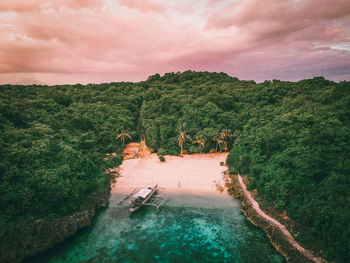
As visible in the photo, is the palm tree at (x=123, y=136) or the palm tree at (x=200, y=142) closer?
the palm tree at (x=200, y=142)

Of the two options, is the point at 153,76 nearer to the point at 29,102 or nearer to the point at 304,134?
the point at 29,102

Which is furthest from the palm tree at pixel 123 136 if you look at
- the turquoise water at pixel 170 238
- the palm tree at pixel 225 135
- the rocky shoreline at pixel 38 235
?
the rocky shoreline at pixel 38 235

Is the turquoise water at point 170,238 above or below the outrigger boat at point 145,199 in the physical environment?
below

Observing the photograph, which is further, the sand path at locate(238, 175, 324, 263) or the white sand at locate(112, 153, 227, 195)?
the white sand at locate(112, 153, 227, 195)

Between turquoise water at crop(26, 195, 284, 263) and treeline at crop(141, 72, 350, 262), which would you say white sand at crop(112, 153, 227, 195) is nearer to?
treeline at crop(141, 72, 350, 262)

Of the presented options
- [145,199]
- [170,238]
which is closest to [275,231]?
[170,238]

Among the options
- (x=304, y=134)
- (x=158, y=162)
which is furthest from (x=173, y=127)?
(x=304, y=134)

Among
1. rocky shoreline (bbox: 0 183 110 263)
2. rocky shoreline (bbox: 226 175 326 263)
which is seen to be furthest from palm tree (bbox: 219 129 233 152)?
rocky shoreline (bbox: 0 183 110 263)

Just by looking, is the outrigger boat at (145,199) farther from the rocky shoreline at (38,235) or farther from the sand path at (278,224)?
the sand path at (278,224)
